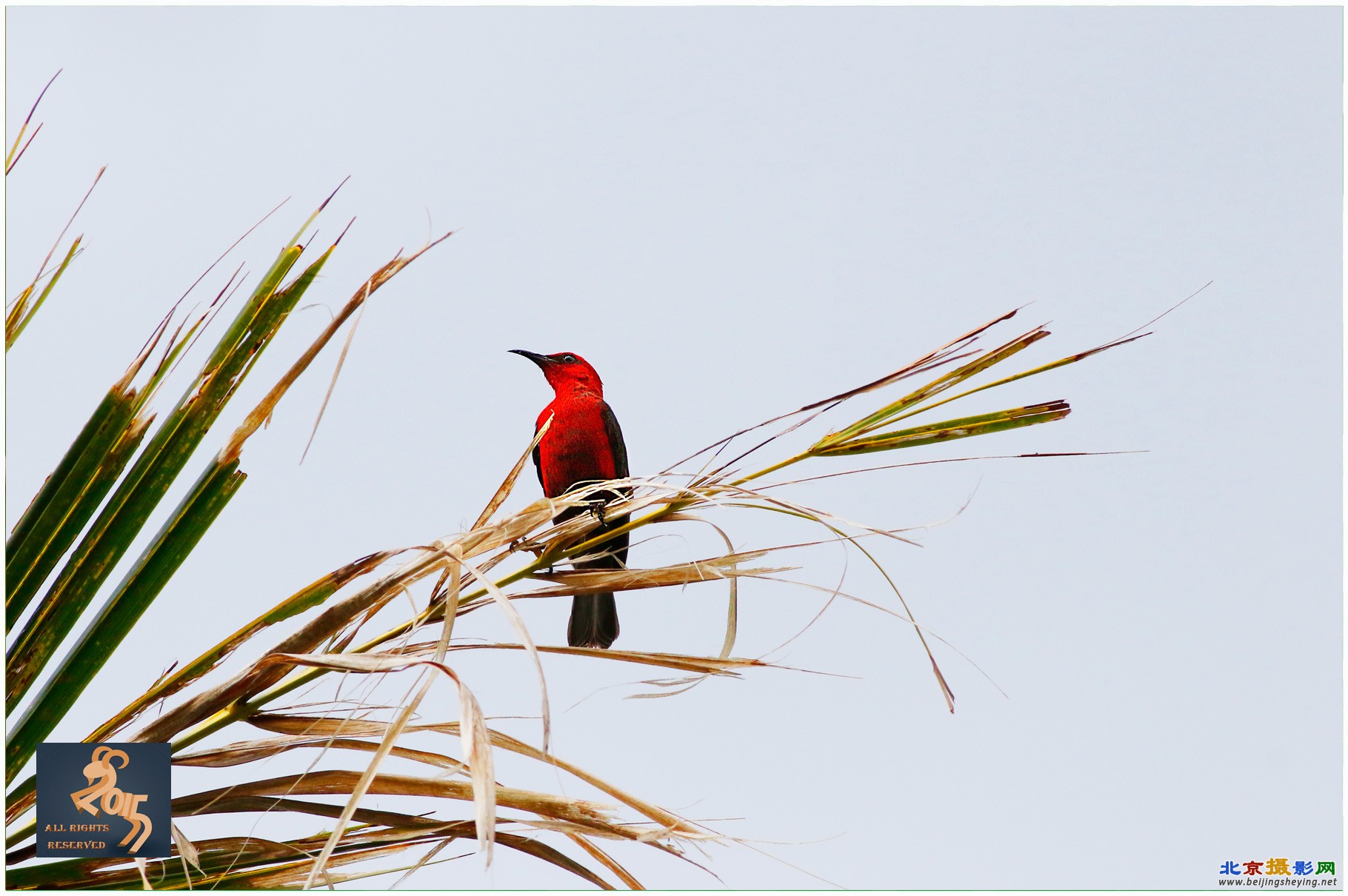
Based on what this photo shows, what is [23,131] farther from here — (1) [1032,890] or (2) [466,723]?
(1) [1032,890]

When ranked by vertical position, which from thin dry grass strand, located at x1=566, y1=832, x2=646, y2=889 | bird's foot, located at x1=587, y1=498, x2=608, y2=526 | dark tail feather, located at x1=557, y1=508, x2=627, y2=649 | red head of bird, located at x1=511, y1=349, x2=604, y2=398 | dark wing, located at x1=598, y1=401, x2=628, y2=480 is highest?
red head of bird, located at x1=511, y1=349, x2=604, y2=398

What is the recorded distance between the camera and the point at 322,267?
154 centimetres

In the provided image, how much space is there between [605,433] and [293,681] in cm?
136

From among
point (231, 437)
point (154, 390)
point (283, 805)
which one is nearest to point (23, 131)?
point (154, 390)

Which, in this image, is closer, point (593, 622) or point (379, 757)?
point (379, 757)

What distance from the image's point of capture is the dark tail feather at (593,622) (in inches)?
98.9

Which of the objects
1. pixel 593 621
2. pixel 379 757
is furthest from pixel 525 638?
pixel 593 621

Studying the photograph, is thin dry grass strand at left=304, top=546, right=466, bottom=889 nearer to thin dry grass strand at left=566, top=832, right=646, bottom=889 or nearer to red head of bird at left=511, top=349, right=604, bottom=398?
thin dry grass strand at left=566, top=832, right=646, bottom=889

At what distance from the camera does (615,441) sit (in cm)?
273

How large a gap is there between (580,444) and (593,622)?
0.46 m

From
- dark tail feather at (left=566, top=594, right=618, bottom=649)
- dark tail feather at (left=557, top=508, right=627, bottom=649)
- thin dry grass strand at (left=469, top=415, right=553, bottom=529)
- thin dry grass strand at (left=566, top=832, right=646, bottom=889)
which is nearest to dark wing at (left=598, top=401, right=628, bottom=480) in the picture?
dark tail feather at (left=557, top=508, right=627, bottom=649)

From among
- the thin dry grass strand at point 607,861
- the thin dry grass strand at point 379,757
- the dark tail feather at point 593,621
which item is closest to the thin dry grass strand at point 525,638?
the thin dry grass strand at point 379,757

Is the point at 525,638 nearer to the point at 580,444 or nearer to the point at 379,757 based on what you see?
the point at 379,757

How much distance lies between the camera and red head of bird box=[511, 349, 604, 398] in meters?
→ 2.69
